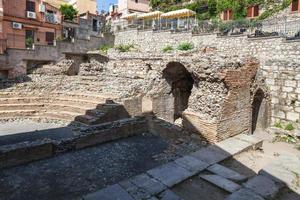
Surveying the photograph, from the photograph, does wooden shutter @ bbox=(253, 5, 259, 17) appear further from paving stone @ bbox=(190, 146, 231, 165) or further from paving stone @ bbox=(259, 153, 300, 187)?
paving stone @ bbox=(190, 146, 231, 165)

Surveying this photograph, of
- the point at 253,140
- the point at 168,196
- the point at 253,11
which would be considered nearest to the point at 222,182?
the point at 168,196

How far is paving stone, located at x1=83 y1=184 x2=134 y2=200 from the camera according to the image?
16.0ft

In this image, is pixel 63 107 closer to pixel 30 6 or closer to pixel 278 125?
pixel 278 125

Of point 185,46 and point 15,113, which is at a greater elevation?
point 185,46

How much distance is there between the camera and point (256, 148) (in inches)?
302

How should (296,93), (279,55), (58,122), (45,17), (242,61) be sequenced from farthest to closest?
(45,17), (279,55), (58,122), (296,93), (242,61)

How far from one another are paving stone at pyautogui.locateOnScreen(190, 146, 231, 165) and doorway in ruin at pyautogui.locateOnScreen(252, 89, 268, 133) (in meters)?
3.53

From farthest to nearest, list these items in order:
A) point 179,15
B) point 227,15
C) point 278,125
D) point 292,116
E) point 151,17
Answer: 1. point 151,17
2. point 179,15
3. point 227,15
4. point 278,125
5. point 292,116

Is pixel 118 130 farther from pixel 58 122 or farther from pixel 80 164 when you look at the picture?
pixel 58 122

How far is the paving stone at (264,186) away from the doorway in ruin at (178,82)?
552cm

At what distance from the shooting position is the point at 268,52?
49.6 ft

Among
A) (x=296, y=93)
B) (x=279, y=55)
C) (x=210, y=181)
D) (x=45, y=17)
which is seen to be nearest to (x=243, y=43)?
(x=279, y=55)

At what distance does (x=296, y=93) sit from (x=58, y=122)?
9.42 m

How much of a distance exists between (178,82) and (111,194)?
7.15 metres
